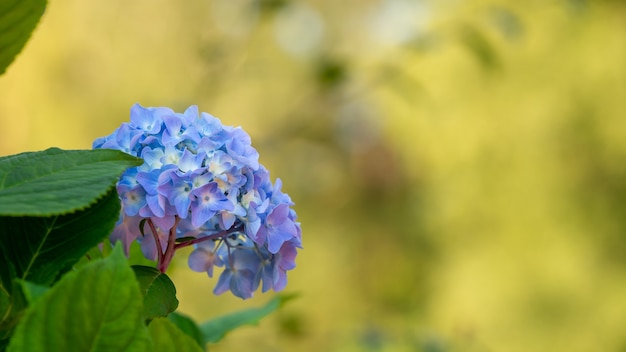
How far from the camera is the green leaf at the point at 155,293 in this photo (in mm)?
371

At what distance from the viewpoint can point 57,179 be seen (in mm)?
349

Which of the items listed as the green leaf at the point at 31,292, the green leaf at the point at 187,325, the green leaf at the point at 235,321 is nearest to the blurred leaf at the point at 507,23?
the green leaf at the point at 235,321

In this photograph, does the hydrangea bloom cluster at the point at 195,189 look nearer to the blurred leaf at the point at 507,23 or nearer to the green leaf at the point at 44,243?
the green leaf at the point at 44,243

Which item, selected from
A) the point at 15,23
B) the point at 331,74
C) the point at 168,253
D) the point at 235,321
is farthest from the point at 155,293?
the point at 331,74

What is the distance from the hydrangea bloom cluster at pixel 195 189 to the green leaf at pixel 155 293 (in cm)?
3

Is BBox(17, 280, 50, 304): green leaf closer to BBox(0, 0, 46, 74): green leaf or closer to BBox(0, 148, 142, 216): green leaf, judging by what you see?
BBox(0, 148, 142, 216): green leaf

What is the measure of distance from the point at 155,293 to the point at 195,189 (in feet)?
0.18

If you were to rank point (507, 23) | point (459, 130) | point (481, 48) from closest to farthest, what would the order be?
point (481, 48)
point (507, 23)
point (459, 130)

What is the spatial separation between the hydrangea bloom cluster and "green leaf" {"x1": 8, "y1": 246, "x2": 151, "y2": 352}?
9 cm

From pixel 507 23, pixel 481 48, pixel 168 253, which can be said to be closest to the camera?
pixel 168 253

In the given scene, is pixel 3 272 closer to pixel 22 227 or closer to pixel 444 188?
pixel 22 227

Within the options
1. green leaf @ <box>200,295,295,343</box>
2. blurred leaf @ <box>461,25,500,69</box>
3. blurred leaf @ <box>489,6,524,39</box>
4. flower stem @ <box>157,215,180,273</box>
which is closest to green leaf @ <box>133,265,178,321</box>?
flower stem @ <box>157,215,180,273</box>

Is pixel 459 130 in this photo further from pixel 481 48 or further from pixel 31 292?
pixel 31 292

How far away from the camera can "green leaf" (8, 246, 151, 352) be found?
0.95ft
